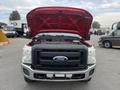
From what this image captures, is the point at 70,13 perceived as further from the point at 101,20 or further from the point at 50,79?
the point at 101,20

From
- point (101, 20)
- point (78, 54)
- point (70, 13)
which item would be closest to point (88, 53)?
point (78, 54)

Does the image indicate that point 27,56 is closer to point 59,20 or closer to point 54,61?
point 54,61

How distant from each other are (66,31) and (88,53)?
5.08 feet

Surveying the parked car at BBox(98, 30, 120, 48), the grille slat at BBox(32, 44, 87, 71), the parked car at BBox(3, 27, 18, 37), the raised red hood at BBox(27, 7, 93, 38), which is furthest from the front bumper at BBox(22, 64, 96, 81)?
the parked car at BBox(3, 27, 18, 37)

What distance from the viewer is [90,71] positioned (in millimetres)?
6207

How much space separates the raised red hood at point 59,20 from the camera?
287 inches

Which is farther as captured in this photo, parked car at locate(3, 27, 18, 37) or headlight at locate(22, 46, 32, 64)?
parked car at locate(3, 27, 18, 37)

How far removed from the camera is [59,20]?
7598mm

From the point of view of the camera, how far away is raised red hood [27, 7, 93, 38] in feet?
23.9

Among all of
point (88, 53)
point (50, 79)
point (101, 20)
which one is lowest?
point (101, 20)

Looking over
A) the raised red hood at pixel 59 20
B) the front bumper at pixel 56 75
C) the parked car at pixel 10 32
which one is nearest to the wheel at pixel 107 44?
the raised red hood at pixel 59 20

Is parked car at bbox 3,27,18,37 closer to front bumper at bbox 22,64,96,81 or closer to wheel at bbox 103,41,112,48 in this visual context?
wheel at bbox 103,41,112,48

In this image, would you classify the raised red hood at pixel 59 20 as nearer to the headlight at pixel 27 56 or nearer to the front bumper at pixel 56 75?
the headlight at pixel 27 56

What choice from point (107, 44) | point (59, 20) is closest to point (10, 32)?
point (107, 44)
